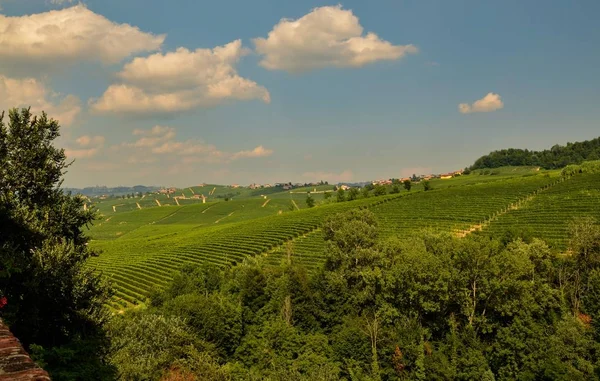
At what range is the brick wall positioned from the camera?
3651 millimetres

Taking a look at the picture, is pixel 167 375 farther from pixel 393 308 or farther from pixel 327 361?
pixel 393 308

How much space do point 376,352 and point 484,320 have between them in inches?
431

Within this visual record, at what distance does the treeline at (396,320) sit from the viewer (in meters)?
31.1

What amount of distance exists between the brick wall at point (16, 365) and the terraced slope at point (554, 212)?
57.5m

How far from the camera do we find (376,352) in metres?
37.7

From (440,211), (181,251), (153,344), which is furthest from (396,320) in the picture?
(181,251)

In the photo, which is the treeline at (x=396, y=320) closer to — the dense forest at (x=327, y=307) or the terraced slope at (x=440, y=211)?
the dense forest at (x=327, y=307)

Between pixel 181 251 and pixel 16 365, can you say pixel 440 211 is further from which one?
pixel 16 365

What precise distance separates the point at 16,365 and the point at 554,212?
78.1 meters

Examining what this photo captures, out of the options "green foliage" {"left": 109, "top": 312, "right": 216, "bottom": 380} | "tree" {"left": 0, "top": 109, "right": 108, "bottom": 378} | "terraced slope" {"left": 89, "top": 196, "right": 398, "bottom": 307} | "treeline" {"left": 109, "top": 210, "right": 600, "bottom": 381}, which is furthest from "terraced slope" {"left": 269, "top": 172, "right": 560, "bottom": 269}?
"tree" {"left": 0, "top": 109, "right": 108, "bottom": 378}

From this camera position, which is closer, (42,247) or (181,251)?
(42,247)

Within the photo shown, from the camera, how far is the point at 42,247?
47.1 feet

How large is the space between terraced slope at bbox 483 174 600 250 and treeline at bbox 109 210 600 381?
47.7ft

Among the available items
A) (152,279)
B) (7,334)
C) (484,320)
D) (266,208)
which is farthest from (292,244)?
(266,208)
